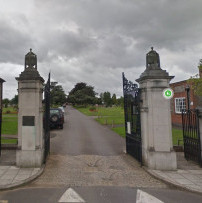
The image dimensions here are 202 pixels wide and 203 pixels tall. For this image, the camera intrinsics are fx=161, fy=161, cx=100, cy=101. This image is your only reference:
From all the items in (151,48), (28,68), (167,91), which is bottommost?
(167,91)

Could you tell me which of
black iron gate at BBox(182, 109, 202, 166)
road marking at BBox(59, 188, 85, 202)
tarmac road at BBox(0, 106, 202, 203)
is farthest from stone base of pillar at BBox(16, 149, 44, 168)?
black iron gate at BBox(182, 109, 202, 166)

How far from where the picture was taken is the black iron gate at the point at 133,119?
6069mm

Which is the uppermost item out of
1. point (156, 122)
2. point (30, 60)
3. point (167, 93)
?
point (30, 60)

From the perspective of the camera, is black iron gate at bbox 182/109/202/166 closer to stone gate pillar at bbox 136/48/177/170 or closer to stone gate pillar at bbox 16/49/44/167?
stone gate pillar at bbox 136/48/177/170

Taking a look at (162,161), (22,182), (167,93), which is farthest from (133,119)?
(22,182)

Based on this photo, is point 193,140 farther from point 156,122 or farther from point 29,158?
point 29,158

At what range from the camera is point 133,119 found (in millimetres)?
6656

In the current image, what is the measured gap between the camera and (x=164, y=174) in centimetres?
505

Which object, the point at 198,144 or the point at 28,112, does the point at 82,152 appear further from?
the point at 198,144

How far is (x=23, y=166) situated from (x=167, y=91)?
5643mm

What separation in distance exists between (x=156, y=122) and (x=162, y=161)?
4.35ft

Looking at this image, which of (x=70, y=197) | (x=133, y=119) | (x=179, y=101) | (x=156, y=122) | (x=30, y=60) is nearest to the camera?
(x=70, y=197)

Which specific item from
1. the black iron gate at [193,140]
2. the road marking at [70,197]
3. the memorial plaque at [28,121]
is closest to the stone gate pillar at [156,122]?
the black iron gate at [193,140]

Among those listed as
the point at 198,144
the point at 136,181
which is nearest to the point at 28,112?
the point at 136,181
